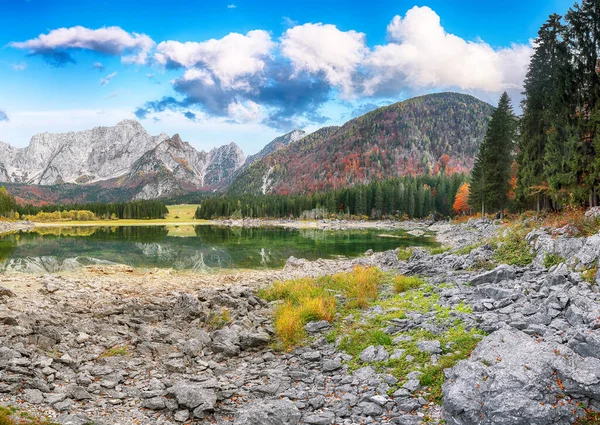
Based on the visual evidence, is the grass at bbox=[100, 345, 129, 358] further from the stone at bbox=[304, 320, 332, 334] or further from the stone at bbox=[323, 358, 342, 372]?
the stone at bbox=[323, 358, 342, 372]

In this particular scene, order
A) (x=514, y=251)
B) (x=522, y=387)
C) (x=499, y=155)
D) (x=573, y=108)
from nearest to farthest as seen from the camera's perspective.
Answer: (x=522, y=387) < (x=514, y=251) < (x=573, y=108) < (x=499, y=155)

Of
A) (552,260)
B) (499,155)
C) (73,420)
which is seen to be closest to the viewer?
(73,420)

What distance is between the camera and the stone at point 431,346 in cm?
878

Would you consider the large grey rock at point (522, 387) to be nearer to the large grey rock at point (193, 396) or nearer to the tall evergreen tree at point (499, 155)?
the large grey rock at point (193, 396)

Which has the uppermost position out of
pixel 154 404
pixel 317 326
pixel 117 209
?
pixel 117 209

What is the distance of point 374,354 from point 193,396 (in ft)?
15.4

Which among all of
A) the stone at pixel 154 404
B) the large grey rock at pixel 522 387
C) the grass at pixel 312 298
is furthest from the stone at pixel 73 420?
the large grey rock at pixel 522 387

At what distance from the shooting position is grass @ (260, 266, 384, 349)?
39.3ft

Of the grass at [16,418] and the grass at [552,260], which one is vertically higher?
the grass at [552,260]

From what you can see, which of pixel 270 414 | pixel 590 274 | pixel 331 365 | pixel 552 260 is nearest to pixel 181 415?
pixel 270 414

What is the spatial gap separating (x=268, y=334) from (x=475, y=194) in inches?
2625

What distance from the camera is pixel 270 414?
22.9 ft

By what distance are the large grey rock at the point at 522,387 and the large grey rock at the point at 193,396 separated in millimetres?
4821

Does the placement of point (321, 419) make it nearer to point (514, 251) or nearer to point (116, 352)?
point (116, 352)
